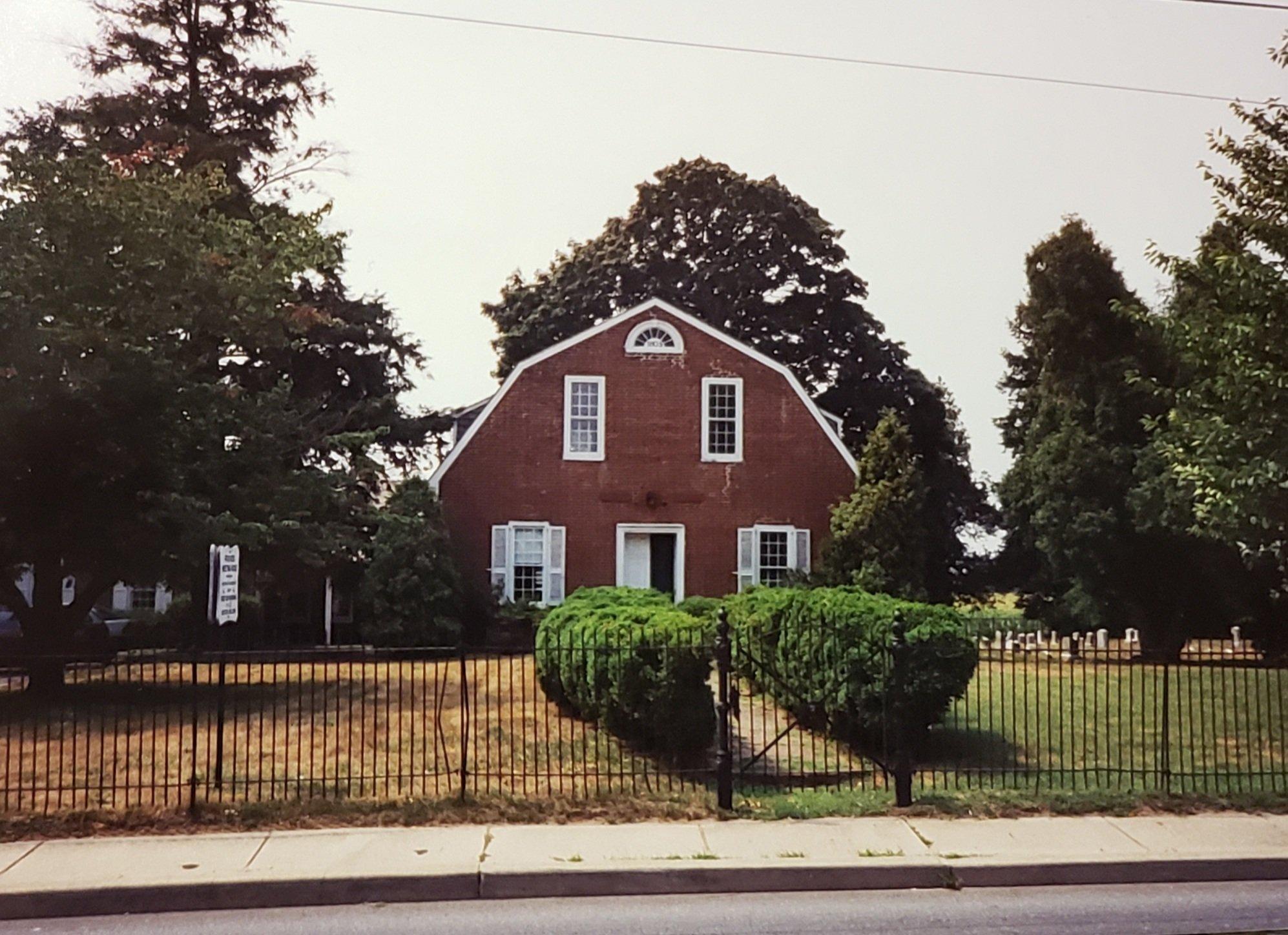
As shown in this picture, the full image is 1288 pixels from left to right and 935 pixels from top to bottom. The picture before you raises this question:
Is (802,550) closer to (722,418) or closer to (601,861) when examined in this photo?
(722,418)

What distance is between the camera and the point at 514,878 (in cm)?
809

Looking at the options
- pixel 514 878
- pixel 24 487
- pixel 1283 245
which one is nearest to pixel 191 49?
pixel 24 487

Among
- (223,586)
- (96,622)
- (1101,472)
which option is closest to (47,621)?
(223,586)

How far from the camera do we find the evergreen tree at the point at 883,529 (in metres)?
24.5

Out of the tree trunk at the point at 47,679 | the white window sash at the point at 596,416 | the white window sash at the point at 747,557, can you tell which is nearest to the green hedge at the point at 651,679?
the tree trunk at the point at 47,679

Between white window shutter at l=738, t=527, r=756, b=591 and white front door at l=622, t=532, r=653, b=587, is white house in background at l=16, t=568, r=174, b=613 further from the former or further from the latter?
white window shutter at l=738, t=527, r=756, b=591

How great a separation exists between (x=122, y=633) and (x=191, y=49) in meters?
16.9

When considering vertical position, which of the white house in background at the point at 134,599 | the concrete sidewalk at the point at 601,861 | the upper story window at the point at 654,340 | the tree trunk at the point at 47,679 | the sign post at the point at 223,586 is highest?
the upper story window at the point at 654,340

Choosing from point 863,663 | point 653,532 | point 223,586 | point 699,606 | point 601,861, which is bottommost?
point 601,861

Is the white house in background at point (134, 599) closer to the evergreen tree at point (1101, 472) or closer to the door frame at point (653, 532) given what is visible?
the door frame at point (653, 532)

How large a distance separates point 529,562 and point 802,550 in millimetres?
5938

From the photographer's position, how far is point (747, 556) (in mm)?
26391

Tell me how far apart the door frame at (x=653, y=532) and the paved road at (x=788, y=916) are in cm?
1810

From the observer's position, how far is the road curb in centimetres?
781
